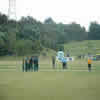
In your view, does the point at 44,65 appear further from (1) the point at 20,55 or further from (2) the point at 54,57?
(1) the point at 20,55

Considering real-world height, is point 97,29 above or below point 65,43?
above

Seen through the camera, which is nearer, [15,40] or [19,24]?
[15,40]

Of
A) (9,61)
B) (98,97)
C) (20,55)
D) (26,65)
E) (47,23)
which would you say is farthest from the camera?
(47,23)

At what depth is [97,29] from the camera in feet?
62.7

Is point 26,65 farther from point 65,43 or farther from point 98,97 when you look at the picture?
point 98,97

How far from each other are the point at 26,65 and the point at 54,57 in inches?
160

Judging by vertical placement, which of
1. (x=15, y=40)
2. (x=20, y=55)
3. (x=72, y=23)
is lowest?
(x=20, y=55)

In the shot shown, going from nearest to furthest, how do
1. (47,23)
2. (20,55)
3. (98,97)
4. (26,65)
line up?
(98,97) → (26,65) → (20,55) → (47,23)

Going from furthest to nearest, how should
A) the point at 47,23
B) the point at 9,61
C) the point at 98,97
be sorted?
the point at 47,23, the point at 9,61, the point at 98,97

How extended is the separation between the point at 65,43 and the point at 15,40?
5.06m

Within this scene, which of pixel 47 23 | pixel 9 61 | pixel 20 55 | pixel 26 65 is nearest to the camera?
pixel 26 65

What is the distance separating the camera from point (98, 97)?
623cm

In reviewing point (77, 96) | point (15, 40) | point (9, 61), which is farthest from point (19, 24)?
point (77, 96)

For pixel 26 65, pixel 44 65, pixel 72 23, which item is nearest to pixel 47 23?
pixel 72 23
